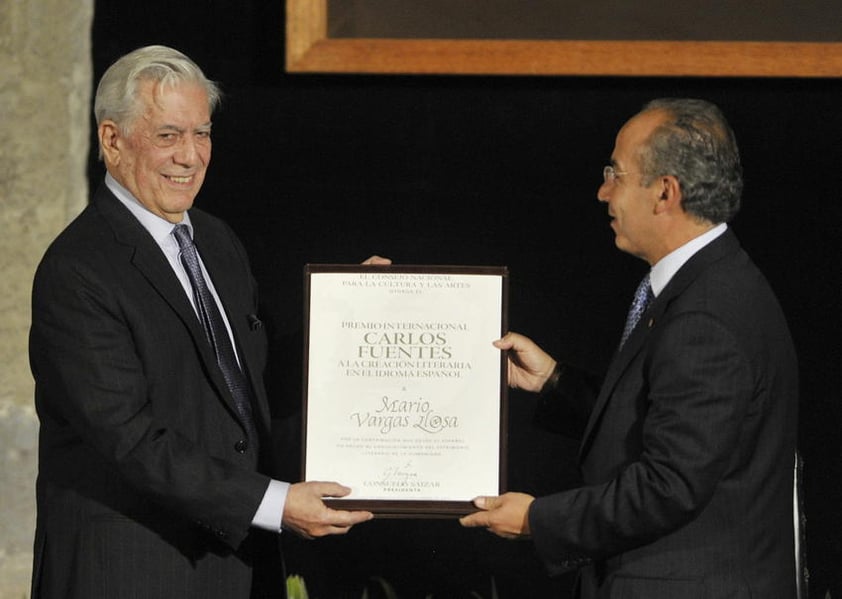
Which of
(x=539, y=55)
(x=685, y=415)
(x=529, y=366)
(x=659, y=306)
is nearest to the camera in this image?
(x=685, y=415)

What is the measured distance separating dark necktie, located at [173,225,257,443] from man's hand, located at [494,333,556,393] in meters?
0.62

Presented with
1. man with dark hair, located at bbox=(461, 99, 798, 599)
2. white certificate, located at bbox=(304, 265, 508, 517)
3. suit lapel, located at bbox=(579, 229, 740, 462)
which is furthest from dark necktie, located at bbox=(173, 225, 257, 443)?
suit lapel, located at bbox=(579, 229, 740, 462)

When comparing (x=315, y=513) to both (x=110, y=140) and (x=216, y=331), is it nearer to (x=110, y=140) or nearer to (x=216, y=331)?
(x=216, y=331)

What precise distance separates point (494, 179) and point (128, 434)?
1.38 metres

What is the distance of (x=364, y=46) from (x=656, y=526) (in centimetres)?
159

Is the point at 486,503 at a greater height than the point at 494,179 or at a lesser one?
lesser

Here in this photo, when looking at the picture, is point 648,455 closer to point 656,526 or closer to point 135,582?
point 656,526

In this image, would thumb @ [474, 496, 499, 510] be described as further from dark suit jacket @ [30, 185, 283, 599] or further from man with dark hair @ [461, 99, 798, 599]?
dark suit jacket @ [30, 185, 283, 599]

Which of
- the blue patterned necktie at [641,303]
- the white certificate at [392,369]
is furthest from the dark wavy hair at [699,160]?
the white certificate at [392,369]

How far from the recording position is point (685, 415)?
7.61 ft

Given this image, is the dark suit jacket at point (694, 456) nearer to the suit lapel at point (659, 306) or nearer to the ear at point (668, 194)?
the suit lapel at point (659, 306)

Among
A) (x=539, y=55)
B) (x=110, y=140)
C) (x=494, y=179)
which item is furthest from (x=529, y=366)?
(x=110, y=140)

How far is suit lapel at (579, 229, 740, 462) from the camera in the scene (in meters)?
2.46

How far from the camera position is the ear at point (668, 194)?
2.51 m
